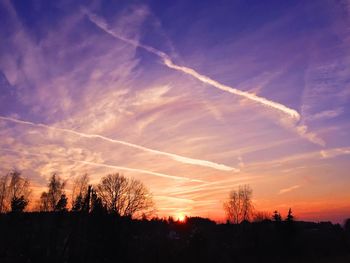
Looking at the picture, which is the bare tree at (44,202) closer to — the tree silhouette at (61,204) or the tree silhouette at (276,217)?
the tree silhouette at (61,204)

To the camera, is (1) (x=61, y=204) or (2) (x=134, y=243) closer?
(2) (x=134, y=243)

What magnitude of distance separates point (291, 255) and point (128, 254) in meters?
33.0

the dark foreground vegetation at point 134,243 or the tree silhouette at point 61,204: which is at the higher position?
the tree silhouette at point 61,204

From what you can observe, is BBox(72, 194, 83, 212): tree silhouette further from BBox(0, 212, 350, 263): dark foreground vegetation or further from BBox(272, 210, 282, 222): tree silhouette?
BBox(272, 210, 282, 222): tree silhouette

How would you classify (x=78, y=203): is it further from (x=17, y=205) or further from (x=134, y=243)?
(x=134, y=243)

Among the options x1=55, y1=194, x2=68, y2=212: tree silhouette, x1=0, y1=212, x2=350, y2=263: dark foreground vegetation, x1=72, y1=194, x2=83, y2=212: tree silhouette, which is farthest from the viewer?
x1=55, y1=194, x2=68, y2=212: tree silhouette

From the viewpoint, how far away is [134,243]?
157 ft

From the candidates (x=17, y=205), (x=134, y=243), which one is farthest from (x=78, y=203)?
(x=134, y=243)

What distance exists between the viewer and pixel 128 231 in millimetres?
49812

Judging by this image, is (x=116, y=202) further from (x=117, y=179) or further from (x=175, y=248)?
(x=175, y=248)

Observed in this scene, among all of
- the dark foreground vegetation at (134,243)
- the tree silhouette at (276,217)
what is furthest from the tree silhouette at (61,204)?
the tree silhouette at (276,217)

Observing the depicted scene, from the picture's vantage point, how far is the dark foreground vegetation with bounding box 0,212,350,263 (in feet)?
135

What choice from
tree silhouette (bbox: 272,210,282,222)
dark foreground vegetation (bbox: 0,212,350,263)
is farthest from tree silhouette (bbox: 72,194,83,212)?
tree silhouette (bbox: 272,210,282,222)

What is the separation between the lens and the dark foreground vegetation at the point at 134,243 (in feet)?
135
